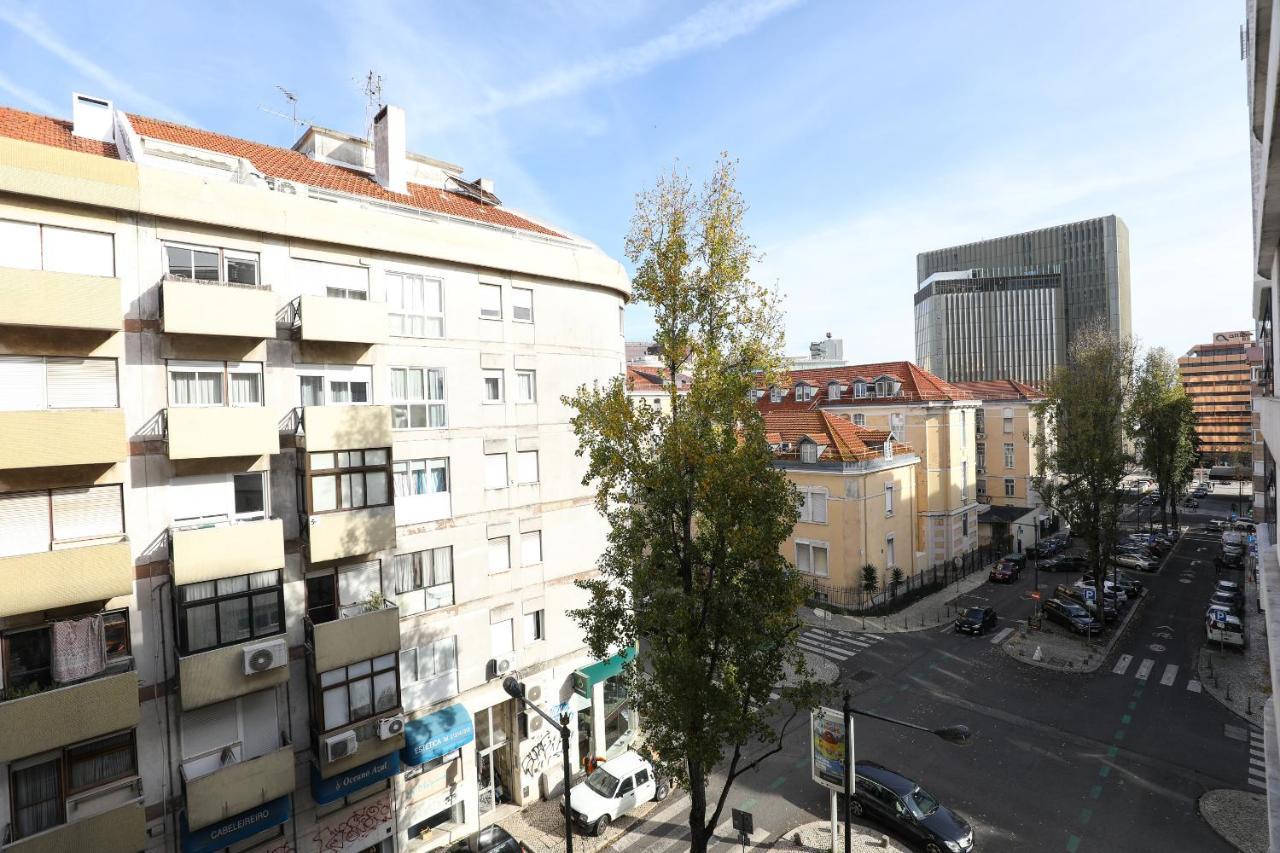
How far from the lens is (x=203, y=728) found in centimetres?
1423

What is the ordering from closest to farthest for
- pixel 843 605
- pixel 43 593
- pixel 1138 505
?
pixel 43 593 → pixel 843 605 → pixel 1138 505

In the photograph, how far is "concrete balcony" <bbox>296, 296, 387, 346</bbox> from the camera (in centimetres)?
1535

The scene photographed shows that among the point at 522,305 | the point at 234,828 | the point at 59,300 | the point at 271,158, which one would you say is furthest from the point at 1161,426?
the point at 59,300

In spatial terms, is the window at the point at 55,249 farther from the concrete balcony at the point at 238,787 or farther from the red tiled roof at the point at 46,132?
the concrete balcony at the point at 238,787

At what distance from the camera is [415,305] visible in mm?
18047

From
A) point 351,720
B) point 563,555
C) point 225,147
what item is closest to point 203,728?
point 351,720

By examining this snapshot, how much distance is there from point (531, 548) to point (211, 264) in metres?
12.0

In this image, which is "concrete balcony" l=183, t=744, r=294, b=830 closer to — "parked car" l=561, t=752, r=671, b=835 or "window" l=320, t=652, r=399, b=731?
"window" l=320, t=652, r=399, b=731

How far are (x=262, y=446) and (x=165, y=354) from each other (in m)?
2.84

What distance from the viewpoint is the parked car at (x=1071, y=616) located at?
33.2 meters

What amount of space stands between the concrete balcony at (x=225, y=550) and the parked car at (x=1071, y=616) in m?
37.3

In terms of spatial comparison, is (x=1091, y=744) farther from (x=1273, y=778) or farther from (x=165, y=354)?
(x=165, y=354)

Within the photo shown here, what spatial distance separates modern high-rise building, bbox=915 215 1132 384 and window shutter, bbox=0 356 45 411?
137m

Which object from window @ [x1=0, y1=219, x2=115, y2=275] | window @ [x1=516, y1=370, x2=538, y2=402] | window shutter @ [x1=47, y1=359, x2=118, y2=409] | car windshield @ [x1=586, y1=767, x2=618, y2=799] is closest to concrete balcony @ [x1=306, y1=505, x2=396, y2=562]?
window shutter @ [x1=47, y1=359, x2=118, y2=409]
